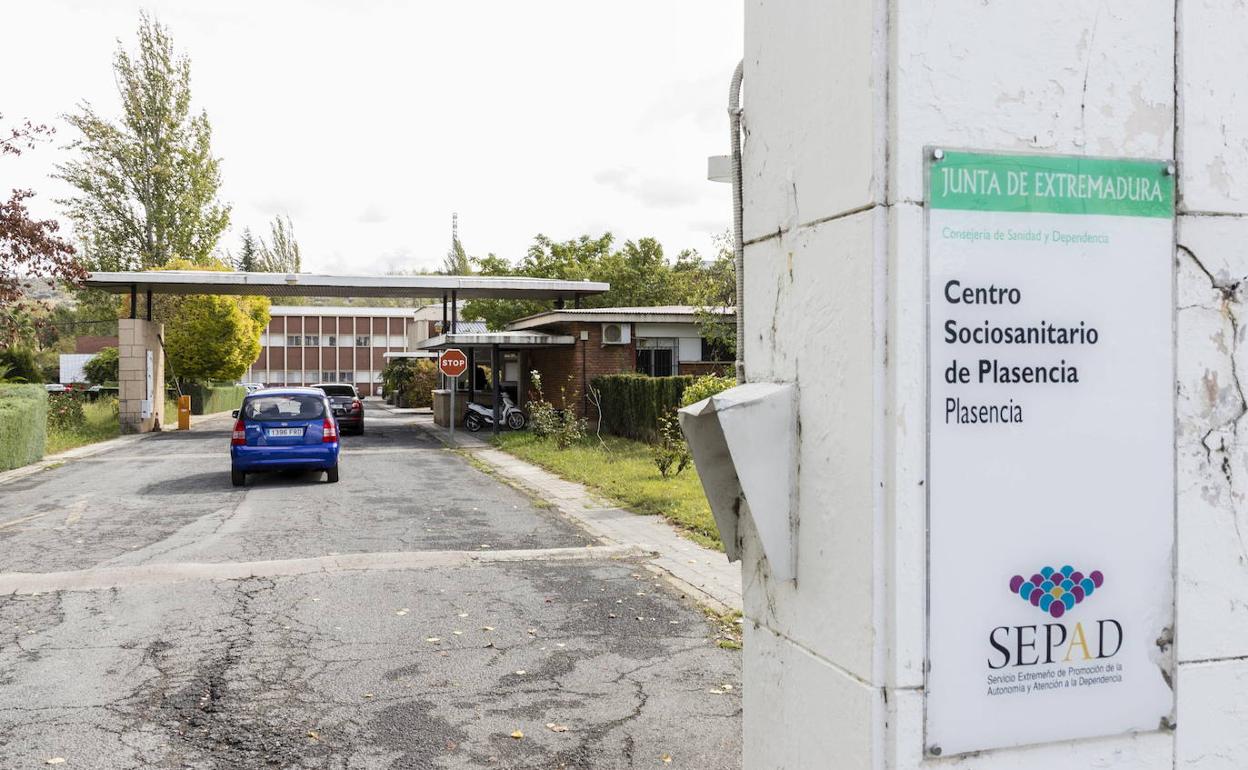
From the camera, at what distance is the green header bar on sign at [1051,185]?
2.35 metres

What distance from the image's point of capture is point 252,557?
32.5 feet

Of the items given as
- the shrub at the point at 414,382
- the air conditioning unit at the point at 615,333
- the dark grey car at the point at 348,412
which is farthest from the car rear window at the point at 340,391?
the shrub at the point at 414,382

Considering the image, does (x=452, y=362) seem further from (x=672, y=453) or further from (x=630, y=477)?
(x=672, y=453)

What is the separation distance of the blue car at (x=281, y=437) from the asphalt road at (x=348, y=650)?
13.5 ft

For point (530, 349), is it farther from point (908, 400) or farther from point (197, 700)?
point (908, 400)

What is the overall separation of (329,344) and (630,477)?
77185 mm

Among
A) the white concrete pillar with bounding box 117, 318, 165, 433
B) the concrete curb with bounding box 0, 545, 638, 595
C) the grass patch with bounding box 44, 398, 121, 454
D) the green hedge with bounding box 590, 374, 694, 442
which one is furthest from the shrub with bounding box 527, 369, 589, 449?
the white concrete pillar with bounding box 117, 318, 165, 433

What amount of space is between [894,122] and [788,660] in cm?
145

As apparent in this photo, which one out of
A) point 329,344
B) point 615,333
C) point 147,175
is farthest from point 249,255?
point 615,333

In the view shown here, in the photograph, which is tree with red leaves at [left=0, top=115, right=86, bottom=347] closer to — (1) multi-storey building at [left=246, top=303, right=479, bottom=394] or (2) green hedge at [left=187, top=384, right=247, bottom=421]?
(2) green hedge at [left=187, top=384, right=247, bottom=421]

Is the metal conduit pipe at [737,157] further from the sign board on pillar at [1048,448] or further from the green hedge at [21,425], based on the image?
the green hedge at [21,425]

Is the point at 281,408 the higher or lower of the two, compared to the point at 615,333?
lower

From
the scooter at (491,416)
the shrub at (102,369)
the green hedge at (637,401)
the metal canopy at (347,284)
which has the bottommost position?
the scooter at (491,416)

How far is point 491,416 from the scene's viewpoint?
111 ft
